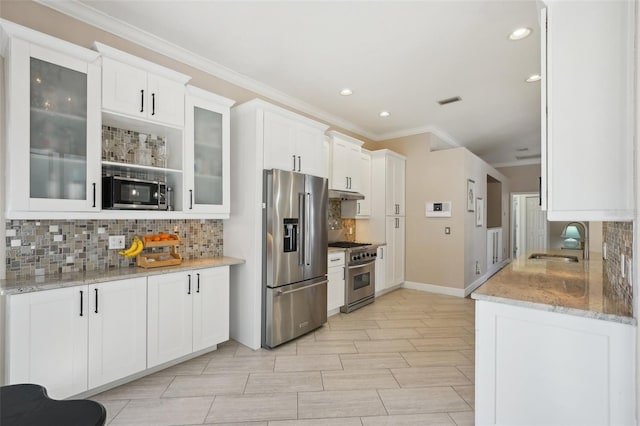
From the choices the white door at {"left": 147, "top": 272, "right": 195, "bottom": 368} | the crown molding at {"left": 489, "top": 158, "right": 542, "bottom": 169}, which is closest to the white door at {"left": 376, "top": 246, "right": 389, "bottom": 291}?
the white door at {"left": 147, "top": 272, "right": 195, "bottom": 368}

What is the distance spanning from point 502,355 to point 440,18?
8.17ft

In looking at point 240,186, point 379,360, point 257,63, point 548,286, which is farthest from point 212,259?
point 548,286

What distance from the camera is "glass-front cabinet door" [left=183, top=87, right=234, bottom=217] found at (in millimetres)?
2789

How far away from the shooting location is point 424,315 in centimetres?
413

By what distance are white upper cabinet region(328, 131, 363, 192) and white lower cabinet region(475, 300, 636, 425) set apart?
9.59 feet

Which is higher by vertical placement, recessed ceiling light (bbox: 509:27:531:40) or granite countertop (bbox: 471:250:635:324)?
recessed ceiling light (bbox: 509:27:531:40)

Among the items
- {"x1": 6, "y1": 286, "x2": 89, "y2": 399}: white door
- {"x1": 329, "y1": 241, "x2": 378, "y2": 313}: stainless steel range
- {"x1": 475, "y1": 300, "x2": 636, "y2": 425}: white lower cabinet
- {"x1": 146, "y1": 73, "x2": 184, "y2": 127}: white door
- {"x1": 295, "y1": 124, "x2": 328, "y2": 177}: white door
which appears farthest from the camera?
{"x1": 329, "y1": 241, "x2": 378, "y2": 313}: stainless steel range

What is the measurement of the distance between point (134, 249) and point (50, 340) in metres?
0.80

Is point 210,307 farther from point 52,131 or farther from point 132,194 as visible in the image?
point 52,131

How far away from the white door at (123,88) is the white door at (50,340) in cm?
136

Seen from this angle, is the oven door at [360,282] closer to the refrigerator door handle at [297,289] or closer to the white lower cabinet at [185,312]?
the refrigerator door handle at [297,289]

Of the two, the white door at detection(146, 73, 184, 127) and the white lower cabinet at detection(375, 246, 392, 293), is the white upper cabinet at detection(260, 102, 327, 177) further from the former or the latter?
the white lower cabinet at detection(375, 246, 392, 293)

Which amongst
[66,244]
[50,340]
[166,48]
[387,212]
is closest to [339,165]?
[387,212]

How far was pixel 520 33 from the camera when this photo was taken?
2645 millimetres
